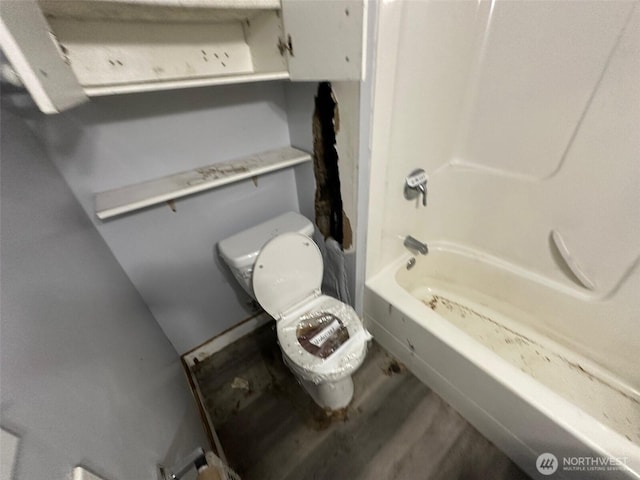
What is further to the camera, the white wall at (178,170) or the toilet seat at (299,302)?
the toilet seat at (299,302)

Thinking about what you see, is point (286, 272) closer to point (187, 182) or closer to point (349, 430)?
point (187, 182)

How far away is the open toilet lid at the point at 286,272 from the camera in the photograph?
3.53 feet

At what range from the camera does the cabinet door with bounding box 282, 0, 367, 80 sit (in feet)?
2.05

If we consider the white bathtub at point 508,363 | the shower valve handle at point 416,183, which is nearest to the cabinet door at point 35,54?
the shower valve handle at point 416,183

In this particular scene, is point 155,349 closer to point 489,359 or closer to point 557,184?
point 489,359

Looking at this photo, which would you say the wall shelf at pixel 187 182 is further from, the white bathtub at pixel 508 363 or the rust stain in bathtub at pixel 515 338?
the rust stain in bathtub at pixel 515 338

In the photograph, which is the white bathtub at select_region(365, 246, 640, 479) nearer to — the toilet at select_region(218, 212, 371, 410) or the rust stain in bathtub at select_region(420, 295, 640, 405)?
the rust stain in bathtub at select_region(420, 295, 640, 405)

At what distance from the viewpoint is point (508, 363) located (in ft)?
3.00

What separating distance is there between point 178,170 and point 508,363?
1.39 metres

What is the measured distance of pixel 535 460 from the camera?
0.94 meters

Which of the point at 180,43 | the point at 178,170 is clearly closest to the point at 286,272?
the point at 178,170

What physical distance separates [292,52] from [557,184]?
3.75 ft

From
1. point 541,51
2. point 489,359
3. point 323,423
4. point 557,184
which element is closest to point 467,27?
point 541,51

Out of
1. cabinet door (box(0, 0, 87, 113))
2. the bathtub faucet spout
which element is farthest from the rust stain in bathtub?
cabinet door (box(0, 0, 87, 113))
